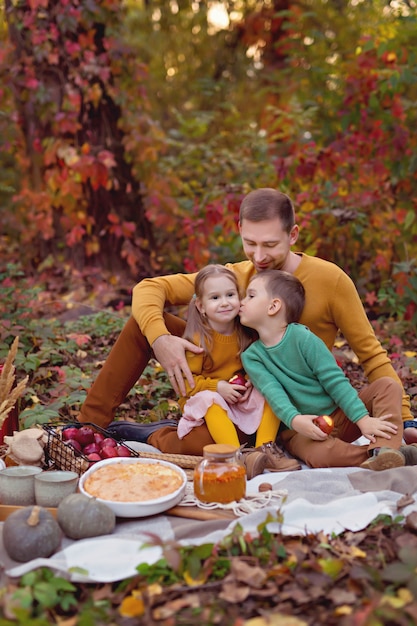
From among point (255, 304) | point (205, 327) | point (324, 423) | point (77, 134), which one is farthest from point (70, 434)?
point (77, 134)

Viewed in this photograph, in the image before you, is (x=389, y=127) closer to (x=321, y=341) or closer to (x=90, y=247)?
(x=90, y=247)

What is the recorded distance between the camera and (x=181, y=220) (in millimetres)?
7883

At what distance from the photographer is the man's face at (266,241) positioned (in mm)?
3588

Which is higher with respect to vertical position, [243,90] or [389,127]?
[243,90]

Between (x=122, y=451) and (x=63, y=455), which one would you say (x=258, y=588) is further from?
(x=63, y=455)

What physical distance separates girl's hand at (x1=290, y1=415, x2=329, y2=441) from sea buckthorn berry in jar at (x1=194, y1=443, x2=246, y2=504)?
1.61 ft

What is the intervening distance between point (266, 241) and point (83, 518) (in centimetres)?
168

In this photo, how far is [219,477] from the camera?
292cm

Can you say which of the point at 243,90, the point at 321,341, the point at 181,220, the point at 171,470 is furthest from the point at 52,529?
the point at 243,90

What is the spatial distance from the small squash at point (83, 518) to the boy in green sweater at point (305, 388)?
3.55 ft

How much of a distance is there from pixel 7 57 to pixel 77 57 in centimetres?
75

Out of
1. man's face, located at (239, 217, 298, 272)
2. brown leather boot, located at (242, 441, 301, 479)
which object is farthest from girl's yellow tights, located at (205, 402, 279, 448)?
man's face, located at (239, 217, 298, 272)

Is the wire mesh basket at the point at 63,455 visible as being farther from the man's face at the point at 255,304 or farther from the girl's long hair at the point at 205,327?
the man's face at the point at 255,304

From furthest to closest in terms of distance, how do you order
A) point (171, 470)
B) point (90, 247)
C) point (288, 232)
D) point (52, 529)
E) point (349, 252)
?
point (90, 247) < point (349, 252) < point (288, 232) < point (171, 470) < point (52, 529)
